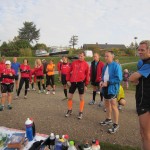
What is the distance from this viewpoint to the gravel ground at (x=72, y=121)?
17.6 feet

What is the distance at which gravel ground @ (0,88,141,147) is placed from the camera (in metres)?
5.36

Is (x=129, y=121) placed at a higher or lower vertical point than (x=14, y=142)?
lower

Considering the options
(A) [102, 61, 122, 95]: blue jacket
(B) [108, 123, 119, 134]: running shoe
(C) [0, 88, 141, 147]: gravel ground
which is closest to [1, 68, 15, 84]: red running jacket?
(C) [0, 88, 141, 147]: gravel ground

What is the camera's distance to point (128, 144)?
16.3 feet

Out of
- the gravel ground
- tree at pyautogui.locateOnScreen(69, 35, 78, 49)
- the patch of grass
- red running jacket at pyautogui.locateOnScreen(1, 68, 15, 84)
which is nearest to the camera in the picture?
the patch of grass

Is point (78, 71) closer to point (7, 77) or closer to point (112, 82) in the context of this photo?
point (112, 82)

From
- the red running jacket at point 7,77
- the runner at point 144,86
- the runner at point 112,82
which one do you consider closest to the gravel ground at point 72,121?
the runner at point 112,82

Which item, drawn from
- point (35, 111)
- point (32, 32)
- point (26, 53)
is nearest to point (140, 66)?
point (35, 111)

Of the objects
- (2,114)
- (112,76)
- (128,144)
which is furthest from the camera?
(2,114)

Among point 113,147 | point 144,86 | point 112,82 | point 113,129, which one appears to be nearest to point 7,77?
point 112,82

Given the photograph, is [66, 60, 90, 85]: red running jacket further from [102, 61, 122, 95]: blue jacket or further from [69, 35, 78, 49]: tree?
[69, 35, 78, 49]: tree

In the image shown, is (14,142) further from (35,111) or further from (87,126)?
(35,111)

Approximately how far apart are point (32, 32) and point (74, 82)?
3363 inches

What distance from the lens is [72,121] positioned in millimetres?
6434
